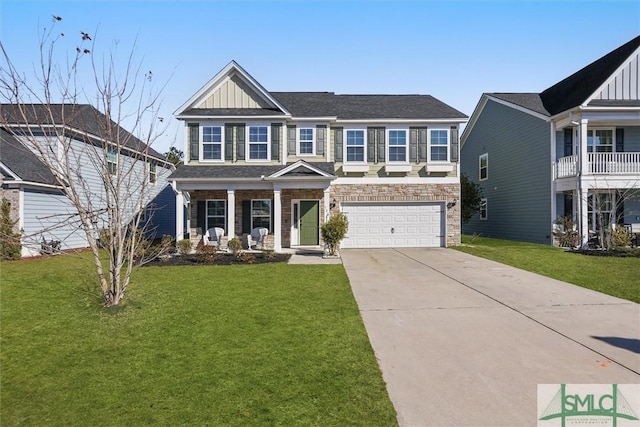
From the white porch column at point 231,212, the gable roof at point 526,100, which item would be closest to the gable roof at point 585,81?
the gable roof at point 526,100

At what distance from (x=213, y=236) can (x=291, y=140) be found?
5517mm

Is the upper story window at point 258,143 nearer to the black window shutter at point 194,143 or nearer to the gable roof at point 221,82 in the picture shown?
the gable roof at point 221,82

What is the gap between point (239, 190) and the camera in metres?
15.8

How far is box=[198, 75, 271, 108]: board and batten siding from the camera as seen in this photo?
1645cm

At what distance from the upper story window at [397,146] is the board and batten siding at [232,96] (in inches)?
253

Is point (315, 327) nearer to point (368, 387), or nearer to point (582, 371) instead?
point (368, 387)

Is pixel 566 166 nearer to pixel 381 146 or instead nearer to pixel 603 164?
pixel 603 164

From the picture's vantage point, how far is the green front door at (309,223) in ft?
54.3

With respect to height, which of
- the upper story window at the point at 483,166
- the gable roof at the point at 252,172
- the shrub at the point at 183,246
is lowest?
the shrub at the point at 183,246

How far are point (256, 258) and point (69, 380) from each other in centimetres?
864

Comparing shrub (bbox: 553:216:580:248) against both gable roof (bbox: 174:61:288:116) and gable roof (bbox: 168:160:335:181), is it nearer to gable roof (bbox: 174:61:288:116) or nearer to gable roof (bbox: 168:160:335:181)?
gable roof (bbox: 168:160:335:181)

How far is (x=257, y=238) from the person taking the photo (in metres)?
15.5

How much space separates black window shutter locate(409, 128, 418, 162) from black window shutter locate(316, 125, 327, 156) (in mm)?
3943

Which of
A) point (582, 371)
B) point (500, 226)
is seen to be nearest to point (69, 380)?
point (582, 371)
